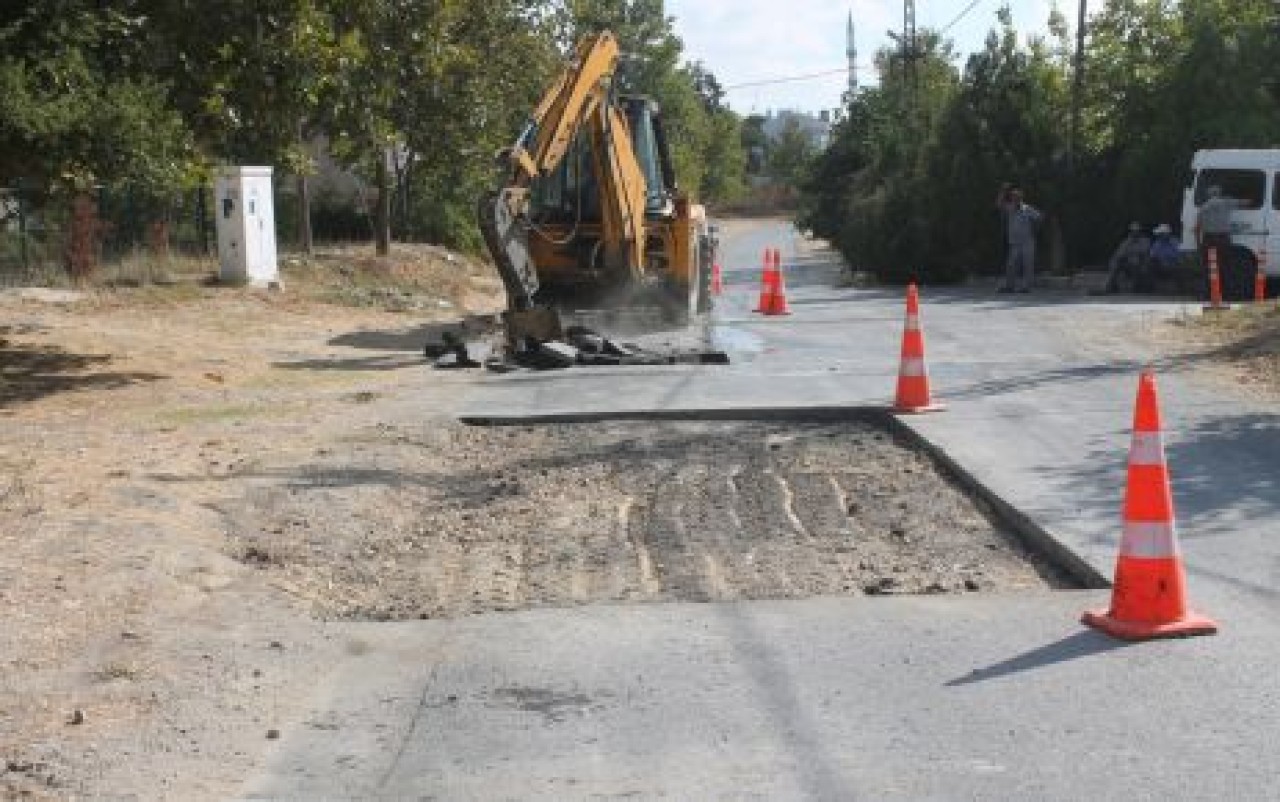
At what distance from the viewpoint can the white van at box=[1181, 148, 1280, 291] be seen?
25516 millimetres

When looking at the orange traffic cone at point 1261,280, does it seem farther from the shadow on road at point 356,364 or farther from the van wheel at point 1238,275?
the shadow on road at point 356,364

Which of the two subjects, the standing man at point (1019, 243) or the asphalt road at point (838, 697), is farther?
the standing man at point (1019, 243)

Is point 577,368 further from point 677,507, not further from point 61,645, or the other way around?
point 61,645

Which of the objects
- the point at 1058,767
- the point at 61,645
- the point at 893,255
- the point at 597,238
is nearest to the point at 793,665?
the point at 1058,767

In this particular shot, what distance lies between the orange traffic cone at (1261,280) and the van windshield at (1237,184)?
36.1 inches

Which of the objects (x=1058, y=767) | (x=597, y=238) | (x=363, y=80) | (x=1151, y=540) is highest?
(x=363, y=80)

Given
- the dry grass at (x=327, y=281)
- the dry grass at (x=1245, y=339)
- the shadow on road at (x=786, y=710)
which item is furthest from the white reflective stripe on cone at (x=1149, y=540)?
the dry grass at (x=327, y=281)

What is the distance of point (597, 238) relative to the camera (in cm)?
1922

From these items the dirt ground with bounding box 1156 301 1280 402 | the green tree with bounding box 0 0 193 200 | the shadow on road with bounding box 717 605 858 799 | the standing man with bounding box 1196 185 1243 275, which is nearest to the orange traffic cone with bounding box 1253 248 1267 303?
the standing man with bounding box 1196 185 1243 275

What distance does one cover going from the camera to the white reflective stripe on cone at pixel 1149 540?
6.44 m

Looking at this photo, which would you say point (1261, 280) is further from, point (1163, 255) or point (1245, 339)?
point (1245, 339)

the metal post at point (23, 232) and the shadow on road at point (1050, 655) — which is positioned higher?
the metal post at point (23, 232)

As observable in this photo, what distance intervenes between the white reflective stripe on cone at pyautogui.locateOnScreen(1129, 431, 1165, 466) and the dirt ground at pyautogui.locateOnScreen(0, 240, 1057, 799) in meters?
1.05

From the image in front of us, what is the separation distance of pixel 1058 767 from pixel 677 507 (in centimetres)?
457
